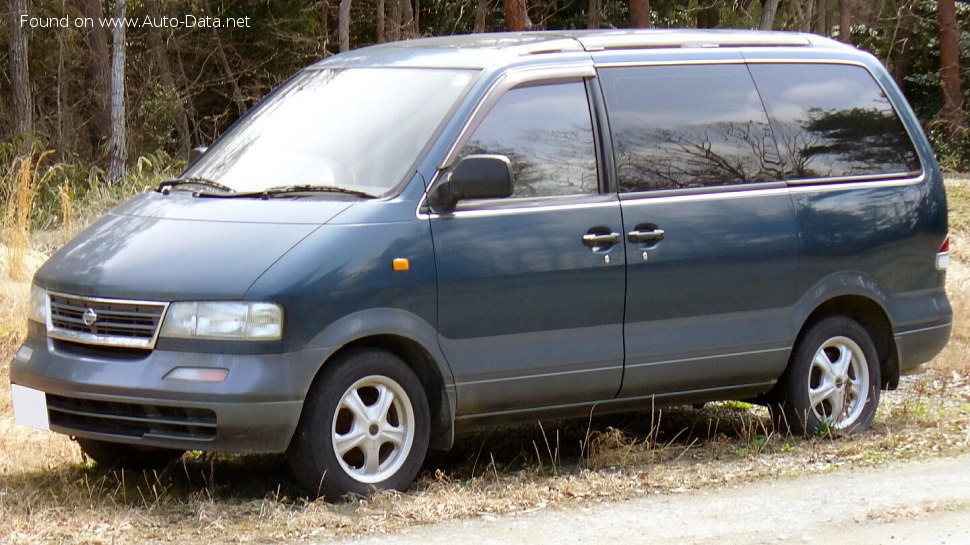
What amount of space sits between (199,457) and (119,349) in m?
1.33

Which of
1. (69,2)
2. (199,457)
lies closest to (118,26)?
(69,2)

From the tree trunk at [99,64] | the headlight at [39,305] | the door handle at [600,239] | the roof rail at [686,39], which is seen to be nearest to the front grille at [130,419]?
the headlight at [39,305]

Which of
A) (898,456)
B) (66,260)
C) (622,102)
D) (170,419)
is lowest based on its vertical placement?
(898,456)

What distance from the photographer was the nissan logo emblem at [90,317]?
231 inches

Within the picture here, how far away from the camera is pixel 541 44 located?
6816mm

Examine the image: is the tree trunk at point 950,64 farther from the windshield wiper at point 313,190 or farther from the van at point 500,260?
the windshield wiper at point 313,190

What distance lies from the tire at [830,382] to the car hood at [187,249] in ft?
8.93

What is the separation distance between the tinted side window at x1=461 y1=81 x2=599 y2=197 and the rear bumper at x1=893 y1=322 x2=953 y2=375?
2.18 meters

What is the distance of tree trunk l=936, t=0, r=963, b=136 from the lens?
2788 centimetres

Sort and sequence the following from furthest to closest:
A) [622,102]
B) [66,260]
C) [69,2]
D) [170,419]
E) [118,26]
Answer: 1. [69,2]
2. [118,26]
3. [622,102]
4. [66,260]
5. [170,419]

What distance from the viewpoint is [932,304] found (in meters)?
7.88

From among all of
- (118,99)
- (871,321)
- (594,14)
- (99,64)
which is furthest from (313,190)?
(594,14)

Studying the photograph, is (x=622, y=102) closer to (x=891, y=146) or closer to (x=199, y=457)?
(x=891, y=146)

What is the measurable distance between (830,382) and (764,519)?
75.8 inches
